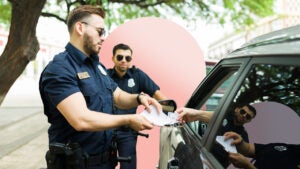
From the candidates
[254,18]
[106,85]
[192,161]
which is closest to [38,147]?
[106,85]

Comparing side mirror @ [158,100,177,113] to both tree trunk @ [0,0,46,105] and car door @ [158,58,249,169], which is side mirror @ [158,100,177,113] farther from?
tree trunk @ [0,0,46,105]

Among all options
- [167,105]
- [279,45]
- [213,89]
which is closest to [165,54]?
[213,89]

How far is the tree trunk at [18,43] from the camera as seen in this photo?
571cm

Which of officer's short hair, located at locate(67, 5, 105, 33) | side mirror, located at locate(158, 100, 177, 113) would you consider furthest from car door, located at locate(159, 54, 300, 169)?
officer's short hair, located at locate(67, 5, 105, 33)

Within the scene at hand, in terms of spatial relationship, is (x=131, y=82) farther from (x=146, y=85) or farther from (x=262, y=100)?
(x=262, y=100)

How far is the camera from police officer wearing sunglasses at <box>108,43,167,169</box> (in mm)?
3883

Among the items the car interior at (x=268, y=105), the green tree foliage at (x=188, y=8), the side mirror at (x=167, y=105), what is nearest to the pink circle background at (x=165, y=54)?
the side mirror at (x=167, y=105)

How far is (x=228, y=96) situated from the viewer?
72.5 inches

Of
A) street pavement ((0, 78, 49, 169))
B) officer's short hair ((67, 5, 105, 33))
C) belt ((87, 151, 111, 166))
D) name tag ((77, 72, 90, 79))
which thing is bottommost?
street pavement ((0, 78, 49, 169))

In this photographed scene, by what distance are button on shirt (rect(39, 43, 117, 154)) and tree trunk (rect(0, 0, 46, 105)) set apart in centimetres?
367

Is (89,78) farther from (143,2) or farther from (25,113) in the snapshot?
(25,113)

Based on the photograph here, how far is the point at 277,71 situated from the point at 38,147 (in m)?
6.20

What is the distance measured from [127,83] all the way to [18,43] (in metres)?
2.51

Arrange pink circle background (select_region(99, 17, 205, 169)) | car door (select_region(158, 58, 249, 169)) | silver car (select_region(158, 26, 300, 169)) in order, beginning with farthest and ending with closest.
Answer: pink circle background (select_region(99, 17, 205, 169)) < car door (select_region(158, 58, 249, 169)) < silver car (select_region(158, 26, 300, 169))
